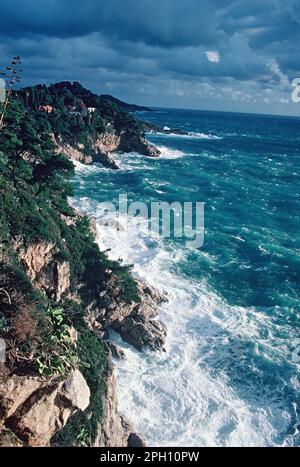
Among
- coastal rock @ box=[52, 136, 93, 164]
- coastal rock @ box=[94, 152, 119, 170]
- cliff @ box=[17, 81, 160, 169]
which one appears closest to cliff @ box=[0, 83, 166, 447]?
coastal rock @ box=[52, 136, 93, 164]

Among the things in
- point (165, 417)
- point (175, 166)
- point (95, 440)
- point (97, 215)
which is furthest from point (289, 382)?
point (175, 166)

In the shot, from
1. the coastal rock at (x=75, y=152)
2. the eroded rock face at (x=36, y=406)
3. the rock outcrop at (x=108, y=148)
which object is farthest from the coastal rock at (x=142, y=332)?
the coastal rock at (x=75, y=152)

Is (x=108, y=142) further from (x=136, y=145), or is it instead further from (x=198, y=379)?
(x=198, y=379)

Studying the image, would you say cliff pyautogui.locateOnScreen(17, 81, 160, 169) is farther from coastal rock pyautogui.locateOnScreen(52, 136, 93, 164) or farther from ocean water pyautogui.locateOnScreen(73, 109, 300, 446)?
ocean water pyautogui.locateOnScreen(73, 109, 300, 446)

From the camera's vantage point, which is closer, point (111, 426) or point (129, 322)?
point (111, 426)

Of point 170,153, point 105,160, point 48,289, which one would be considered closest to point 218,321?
point 48,289

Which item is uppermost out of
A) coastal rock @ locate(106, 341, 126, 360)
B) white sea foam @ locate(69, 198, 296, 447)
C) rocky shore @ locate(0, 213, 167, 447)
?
rocky shore @ locate(0, 213, 167, 447)
